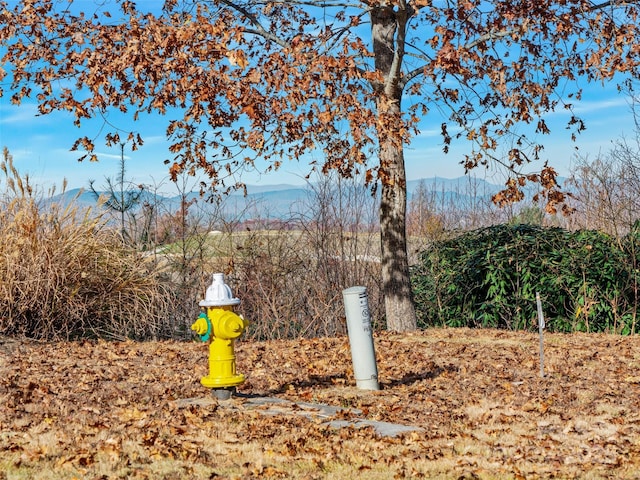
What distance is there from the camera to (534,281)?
13.5 metres

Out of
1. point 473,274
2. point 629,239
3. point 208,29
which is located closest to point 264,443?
point 208,29

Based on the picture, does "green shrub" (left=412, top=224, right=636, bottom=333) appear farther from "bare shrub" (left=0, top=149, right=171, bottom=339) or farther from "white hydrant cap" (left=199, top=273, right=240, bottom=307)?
"white hydrant cap" (left=199, top=273, right=240, bottom=307)

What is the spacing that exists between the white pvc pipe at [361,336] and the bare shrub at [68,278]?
420 cm

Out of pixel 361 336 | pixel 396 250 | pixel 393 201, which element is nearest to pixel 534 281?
pixel 396 250

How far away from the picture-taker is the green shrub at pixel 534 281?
1338 centimetres

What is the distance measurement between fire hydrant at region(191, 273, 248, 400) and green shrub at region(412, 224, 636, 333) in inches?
276

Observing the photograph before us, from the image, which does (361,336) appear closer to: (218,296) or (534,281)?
(218,296)

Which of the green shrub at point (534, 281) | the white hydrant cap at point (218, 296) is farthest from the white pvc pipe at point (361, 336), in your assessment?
the green shrub at point (534, 281)

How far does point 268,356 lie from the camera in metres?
10.4

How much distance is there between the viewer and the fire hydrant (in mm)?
7176

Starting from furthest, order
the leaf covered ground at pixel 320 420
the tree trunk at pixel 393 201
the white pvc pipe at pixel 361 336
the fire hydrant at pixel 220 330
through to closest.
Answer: the tree trunk at pixel 393 201 → the white pvc pipe at pixel 361 336 → the fire hydrant at pixel 220 330 → the leaf covered ground at pixel 320 420

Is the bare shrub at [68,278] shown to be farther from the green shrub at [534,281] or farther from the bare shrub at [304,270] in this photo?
the green shrub at [534,281]

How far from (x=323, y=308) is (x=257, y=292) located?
3.55 ft

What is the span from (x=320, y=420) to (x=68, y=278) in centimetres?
594
